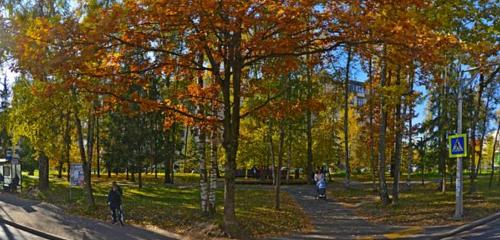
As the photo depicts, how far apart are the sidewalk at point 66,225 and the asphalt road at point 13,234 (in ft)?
1.15

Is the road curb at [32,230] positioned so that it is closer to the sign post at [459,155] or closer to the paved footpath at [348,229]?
the paved footpath at [348,229]

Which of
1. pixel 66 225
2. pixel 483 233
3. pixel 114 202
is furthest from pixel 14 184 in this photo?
pixel 483 233

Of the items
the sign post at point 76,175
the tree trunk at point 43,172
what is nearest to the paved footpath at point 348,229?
the sign post at point 76,175

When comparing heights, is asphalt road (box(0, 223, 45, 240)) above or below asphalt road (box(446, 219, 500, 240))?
below

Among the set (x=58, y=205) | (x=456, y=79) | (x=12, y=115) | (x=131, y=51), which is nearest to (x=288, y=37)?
(x=131, y=51)

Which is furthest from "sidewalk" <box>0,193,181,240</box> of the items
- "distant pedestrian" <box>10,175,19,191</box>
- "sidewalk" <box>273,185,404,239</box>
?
"distant pedestrian" <box>10,175,19,191</box>

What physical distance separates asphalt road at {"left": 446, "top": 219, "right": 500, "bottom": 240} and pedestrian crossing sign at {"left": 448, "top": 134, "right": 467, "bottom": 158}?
2.58m

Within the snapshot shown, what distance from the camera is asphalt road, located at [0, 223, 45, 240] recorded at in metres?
13.8

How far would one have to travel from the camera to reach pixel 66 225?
15438 millimetres

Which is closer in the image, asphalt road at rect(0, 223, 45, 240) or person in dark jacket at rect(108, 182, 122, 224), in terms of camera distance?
asphalt road at rect(0, 223, 45, 240)

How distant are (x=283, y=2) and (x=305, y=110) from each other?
5.04m

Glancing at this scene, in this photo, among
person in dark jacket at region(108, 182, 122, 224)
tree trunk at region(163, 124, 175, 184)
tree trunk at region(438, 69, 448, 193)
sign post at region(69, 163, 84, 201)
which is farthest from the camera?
tree trunk at region(163, 124, 175, 184)

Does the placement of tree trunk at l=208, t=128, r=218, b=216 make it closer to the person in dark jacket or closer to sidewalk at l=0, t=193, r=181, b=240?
sidewalk at l=0, t=193, r=181, b=240

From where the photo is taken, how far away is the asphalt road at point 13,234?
13.8 metres
